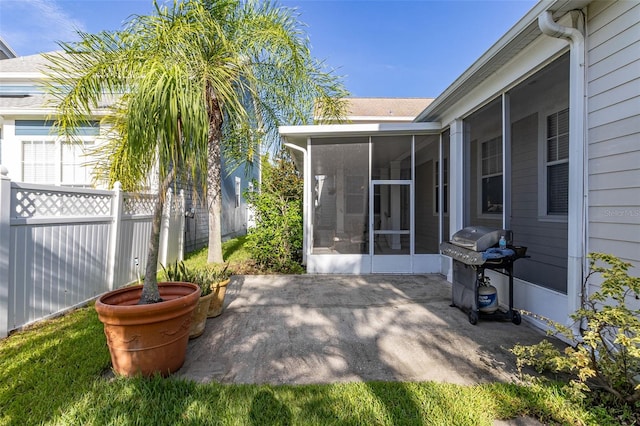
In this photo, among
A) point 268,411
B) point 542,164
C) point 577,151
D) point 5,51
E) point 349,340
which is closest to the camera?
point 268,411

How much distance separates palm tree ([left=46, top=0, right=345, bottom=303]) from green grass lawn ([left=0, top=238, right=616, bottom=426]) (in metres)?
0.78

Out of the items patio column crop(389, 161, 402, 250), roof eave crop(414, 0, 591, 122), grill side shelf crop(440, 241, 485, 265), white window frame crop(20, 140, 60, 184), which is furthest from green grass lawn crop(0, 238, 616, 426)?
white window frame crop(20, 140, 60, 184)

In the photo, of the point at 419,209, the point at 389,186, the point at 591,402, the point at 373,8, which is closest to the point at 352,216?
the point at 389,186

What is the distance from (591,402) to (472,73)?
12.8 ft

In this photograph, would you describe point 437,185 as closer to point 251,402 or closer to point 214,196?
point 214,196

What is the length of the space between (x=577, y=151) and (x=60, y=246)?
19.8 feet

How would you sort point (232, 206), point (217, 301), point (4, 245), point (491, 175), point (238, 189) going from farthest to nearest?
point (238, 189) → point (232, 206) → point (491, 175) → point (217, 301) → point (4, 245)

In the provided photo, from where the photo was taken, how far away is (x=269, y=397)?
2.12m

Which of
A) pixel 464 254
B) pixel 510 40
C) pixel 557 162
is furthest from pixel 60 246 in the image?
pixel 557 162

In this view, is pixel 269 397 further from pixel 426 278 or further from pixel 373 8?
pixel 373 8

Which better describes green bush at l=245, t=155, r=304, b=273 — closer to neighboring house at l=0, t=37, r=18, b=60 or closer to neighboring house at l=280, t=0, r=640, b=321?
neighboring house at l=280, t=0, r=640, b=321

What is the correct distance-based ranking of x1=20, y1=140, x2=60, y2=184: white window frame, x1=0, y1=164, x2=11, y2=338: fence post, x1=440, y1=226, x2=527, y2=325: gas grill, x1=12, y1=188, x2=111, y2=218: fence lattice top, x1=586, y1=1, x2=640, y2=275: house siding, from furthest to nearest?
1. x1=20, y1=140, x2=60, y2=184: white window frame
2. x1=440, y1=226, x2=527, y2=325: gas grill
3. x1=12, y1=188, x2=111, y2=218: fence lattice top
4. x1=0, y1=164, x2=11, y2=338: fence post
5. x1=586, y1=1, x2=640, y2=275: house siding

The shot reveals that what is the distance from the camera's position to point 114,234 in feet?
15.0

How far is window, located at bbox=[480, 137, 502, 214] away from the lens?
6.48m
